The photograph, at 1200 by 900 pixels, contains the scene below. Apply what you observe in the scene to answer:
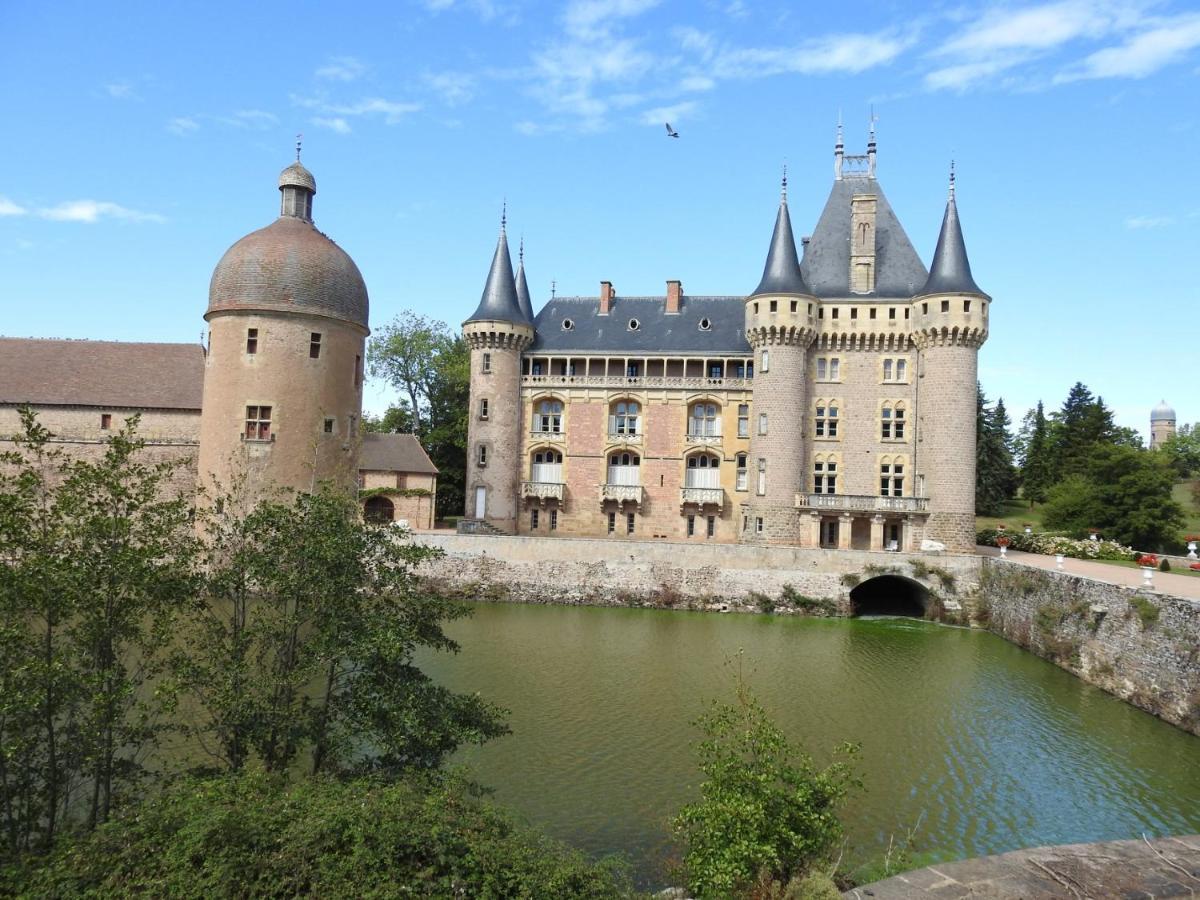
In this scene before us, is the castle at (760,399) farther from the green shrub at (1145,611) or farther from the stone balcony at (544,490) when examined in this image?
the green shrub at (1145,611)

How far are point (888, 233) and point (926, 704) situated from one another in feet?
87.2

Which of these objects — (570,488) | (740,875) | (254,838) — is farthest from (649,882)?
(570,488)

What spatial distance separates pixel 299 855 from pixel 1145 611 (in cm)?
1851

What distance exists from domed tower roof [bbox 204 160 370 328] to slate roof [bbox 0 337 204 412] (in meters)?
9.65

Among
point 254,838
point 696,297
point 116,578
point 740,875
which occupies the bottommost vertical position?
point 740,875

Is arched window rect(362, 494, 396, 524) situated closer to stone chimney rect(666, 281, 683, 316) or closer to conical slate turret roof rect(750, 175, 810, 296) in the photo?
stone chimney rect(666, 281, 683, 316)

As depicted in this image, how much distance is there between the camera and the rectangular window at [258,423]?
1110 inches

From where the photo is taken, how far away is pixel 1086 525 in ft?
135

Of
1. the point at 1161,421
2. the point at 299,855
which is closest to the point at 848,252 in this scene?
the point at 299,855

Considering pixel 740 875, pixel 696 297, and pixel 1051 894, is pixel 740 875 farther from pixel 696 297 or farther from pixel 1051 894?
pixel 696 297

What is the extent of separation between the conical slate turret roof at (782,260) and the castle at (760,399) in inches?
3.5

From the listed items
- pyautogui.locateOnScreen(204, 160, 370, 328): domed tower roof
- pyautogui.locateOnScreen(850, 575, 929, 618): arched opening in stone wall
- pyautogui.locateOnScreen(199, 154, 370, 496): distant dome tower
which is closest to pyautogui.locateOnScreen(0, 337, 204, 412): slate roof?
pyautogui.locateOnScreen(199, 154, 370, 496): distant dome tower

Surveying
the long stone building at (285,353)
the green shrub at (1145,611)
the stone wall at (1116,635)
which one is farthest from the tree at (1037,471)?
the long stone building at (285,353)

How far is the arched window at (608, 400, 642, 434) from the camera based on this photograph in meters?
40.9
